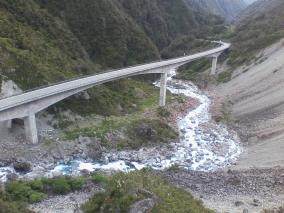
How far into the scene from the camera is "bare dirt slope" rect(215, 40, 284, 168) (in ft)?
172

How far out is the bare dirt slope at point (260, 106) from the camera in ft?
172

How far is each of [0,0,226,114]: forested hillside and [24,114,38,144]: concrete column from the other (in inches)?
376

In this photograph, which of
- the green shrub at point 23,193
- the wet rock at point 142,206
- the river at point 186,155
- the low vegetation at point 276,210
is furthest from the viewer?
the river at point 186,155

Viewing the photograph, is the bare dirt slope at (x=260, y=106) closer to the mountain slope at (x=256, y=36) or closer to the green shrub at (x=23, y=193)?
the mountain slope at (x=256, y=36)

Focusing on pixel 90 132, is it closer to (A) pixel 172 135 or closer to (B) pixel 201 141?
(A) pixel 172 135

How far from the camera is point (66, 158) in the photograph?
49281 mm

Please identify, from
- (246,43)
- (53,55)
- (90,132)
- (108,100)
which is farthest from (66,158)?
(246,43)

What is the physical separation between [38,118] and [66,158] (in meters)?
8.73

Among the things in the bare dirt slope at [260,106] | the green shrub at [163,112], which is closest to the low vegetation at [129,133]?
the green shrub at [163,112]

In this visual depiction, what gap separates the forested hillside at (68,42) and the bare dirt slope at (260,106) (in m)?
19.9

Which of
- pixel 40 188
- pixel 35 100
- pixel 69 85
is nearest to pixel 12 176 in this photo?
pixel 40 188

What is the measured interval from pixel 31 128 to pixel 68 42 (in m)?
38.8

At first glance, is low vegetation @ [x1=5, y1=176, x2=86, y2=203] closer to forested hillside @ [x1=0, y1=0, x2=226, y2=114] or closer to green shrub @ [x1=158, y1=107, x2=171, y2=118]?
forested hillside @ [x1=0, y1=0, x2=226, y2=114]

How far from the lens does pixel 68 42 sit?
86.1 metres
